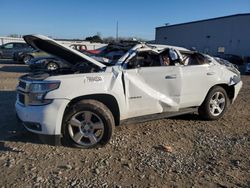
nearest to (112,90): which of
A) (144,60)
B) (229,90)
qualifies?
(144,60)

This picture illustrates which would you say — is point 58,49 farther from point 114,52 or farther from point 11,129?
point 11,129

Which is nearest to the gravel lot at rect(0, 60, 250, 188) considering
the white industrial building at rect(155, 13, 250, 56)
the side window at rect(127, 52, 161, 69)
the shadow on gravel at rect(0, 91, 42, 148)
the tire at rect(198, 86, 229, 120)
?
the shadow on gravel at rect(0, 91, 42, 148)

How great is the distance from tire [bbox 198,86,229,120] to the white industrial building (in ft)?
118

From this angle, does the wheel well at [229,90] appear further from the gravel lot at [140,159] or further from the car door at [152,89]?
the car door at [152,89]

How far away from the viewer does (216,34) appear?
4488 centimetres

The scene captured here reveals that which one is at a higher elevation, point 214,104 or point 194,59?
point 194,59

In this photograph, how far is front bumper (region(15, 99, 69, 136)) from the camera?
4.15 metres

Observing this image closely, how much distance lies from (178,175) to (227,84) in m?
3.12

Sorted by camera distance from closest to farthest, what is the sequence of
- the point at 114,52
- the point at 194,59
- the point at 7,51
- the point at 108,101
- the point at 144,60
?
1. the point at 108,101
2. the point at 144,60
3. the point at 114,52
4. the point at 194,59
5. the point at 7,51

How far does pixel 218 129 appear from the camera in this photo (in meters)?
5.61

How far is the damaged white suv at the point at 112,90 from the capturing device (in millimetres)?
4219

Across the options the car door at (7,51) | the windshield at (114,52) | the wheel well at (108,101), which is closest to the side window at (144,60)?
the windshield at (114,52)

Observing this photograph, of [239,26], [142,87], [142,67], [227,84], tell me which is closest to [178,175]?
[142,87]

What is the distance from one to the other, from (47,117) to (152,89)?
184 centimetres
